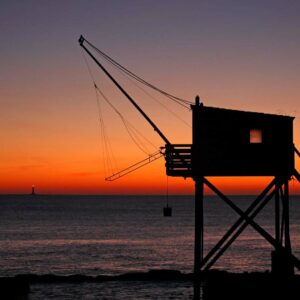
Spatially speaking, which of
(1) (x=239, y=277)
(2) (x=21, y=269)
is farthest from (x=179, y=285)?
(2) (x=21, y=269)

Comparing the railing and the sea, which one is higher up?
the railing

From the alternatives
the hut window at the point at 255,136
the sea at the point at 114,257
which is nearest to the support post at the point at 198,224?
the hut window at the point at 255,136

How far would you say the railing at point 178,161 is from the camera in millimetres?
30641

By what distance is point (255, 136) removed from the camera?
30.6 meters

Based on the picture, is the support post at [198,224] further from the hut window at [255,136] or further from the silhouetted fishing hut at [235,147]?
the hut window at [255,136]

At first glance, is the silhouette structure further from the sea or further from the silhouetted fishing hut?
the sea

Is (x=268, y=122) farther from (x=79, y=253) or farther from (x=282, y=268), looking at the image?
(x=79, y=253)

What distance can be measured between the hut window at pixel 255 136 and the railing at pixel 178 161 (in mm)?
3104

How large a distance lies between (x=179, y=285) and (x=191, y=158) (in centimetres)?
1648

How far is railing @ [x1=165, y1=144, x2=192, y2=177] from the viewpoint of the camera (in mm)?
30641

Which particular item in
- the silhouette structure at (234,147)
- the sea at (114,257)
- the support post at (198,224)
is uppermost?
the silhouette structure at (234,147)

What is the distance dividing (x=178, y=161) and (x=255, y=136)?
4.05m

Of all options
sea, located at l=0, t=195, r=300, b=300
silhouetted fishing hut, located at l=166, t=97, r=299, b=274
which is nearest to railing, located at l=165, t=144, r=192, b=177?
silhouetted fishing hut, located at l=166, t=97, r=299, b=274

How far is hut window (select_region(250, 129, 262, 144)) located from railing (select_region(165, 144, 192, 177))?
310 centimetres
